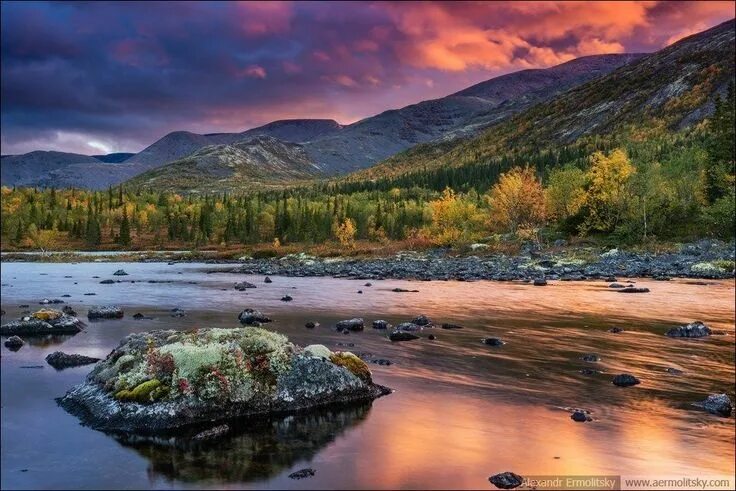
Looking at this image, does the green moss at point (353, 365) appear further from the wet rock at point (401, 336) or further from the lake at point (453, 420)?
the wet rock at point (401, 336)

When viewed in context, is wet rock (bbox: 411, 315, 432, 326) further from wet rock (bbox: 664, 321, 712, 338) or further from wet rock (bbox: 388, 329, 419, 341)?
wet rock (bbox: 664, 321, 712, 338)

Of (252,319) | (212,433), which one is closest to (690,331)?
(252,319)

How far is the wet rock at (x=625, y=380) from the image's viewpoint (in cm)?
2106

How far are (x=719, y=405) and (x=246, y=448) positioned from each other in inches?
571

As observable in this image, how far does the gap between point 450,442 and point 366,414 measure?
3.39 metres

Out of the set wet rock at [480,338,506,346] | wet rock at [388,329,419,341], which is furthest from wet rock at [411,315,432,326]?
wet rock at [480,338,506,346]

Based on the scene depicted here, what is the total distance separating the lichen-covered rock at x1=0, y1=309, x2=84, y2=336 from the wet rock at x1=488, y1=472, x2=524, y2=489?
28.4 metres

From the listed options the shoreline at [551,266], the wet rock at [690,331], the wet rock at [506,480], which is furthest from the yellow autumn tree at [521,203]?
the wet rock at [506,480]

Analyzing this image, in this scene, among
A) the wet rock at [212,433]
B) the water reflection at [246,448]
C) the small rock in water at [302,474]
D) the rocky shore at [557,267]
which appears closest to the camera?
the small rock in water at [302,474]

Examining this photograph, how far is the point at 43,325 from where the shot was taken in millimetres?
32281

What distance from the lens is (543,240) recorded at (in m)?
106

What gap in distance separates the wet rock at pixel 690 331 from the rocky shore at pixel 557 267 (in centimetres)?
2972

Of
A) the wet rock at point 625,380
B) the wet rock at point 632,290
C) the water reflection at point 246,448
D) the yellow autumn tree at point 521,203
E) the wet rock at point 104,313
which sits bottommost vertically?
the wet rock at point 104,313

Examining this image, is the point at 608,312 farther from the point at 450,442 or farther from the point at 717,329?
the point at 450,442
